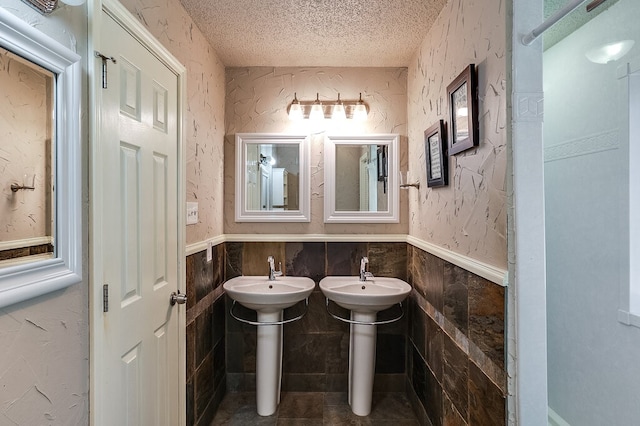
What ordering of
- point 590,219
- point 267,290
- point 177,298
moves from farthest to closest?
point 267,290 < point 590,219 < point 177,298

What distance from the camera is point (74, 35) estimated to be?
1010 millimetres

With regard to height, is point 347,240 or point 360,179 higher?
point 360,179

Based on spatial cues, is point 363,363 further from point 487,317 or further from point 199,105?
point 199,105

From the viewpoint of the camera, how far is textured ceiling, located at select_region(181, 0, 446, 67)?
5.82 feet

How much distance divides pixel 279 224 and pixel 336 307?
76 centimetres

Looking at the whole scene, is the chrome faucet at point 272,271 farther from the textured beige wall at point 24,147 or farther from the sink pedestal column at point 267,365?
the textured beige wall at point 24,147

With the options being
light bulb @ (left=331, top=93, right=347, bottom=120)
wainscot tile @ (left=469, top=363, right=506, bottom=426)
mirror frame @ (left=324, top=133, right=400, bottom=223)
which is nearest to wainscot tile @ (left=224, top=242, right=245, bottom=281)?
mirror frame @ (left=324, top=133, right=400, bottom=223)

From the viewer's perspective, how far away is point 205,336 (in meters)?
2.09

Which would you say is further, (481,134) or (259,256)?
(259,256)

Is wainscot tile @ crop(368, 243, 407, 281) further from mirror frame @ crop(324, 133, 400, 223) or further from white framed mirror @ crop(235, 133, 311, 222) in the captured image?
white framed mirror @ crop(235, 133, 311, 222)

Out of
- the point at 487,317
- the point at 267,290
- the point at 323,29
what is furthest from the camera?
the point at 267,290

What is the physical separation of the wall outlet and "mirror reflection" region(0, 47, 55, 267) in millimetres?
924

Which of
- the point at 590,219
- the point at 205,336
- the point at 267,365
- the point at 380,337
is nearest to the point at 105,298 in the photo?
the point at 205,336

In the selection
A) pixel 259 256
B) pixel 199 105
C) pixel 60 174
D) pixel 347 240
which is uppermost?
pixel 199 105
